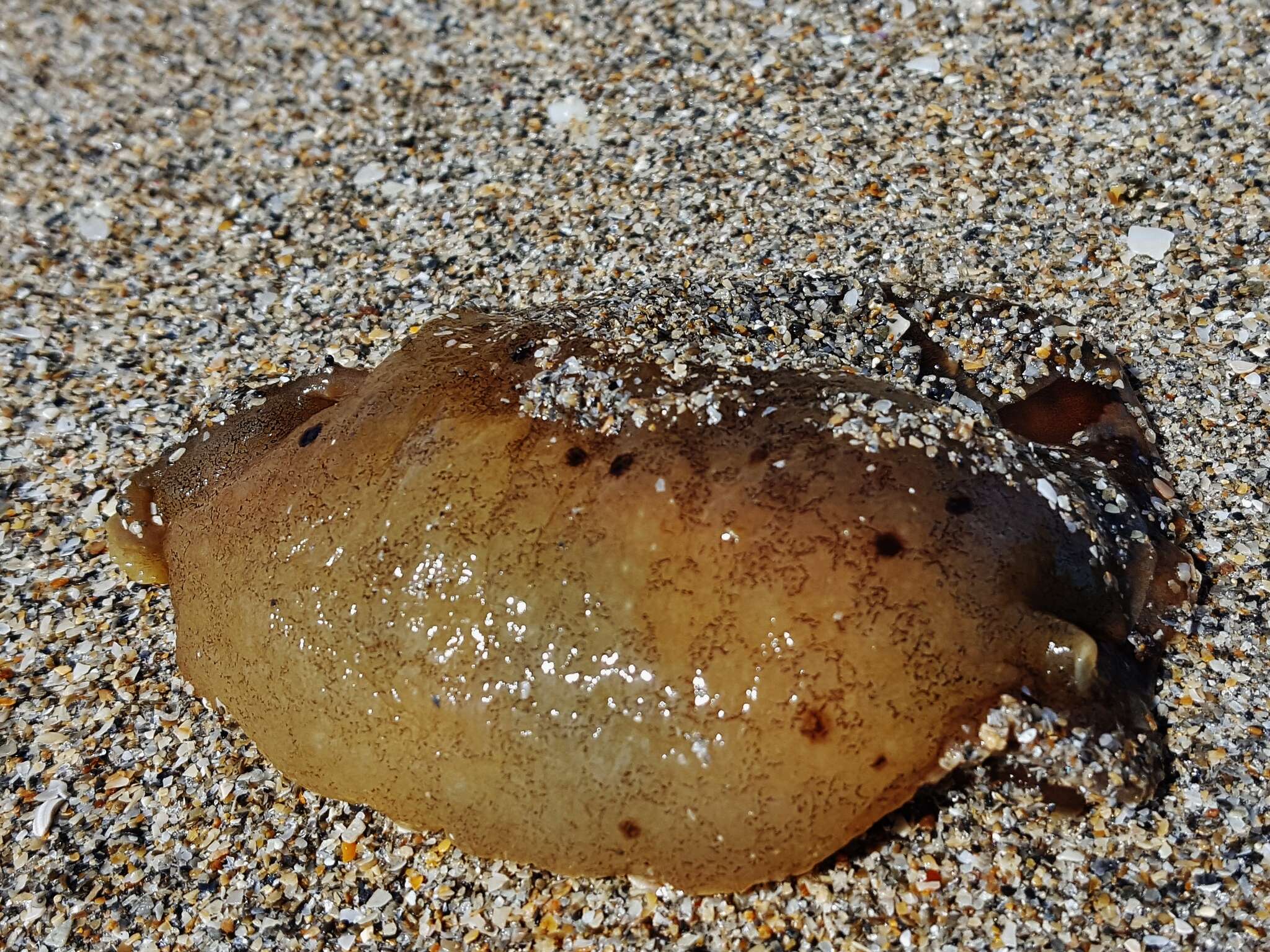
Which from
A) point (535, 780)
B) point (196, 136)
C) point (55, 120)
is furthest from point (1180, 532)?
point (55, 120)

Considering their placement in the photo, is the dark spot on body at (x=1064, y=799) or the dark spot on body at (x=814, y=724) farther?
the dark spot on body at (x=1064, y=799)

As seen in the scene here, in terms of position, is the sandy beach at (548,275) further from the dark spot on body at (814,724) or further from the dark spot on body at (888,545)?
the dark spot on body at (888,545)

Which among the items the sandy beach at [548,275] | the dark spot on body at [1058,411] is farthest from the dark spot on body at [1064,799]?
the dark spot on body at [1058,411]

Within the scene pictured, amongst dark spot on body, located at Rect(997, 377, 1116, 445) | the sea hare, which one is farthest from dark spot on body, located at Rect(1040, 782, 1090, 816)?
dark spot on body, located at Rect(997, 377, 1116, 445)

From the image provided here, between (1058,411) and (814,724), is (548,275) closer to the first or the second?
(1058,411)

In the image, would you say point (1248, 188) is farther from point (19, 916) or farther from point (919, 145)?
point (19, 916)

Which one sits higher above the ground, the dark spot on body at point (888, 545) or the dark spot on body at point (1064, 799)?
the dark spot on body at point (888, 545)
